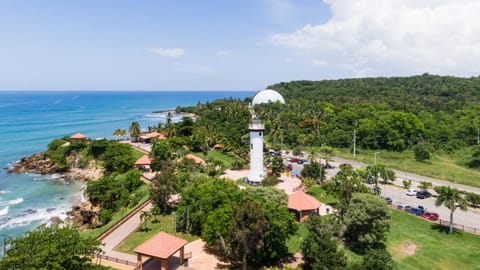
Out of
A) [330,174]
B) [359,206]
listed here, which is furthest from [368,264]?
[330,174]

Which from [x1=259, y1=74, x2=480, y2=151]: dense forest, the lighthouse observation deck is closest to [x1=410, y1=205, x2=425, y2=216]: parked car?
the lighthouse observation deck

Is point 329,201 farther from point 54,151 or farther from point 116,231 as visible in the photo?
point 54,151

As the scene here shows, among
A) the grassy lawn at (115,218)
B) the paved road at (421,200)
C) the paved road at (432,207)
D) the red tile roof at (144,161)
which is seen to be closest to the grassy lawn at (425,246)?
the paved road at (432,207)

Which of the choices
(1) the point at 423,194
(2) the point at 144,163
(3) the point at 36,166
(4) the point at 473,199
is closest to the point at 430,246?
(4) the point at 473,199

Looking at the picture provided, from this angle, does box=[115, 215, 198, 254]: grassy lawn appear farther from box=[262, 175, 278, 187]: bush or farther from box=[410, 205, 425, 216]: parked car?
box=[410, 205, 425, 216]: parked car

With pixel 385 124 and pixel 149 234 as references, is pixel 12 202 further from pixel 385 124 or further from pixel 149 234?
pixel 385 124
